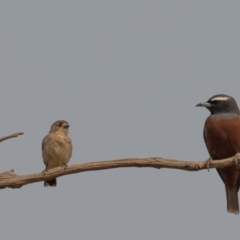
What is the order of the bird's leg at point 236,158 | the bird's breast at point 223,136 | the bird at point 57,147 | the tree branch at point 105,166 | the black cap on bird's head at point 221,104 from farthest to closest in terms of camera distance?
the bird at point 57,147 → the black cap on bird's head at point 221,104 → the bird's breast at point 223,136 → the bird's leg at point 236,158 → the tree branch at point 105,166

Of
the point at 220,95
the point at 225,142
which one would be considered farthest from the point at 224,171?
the point at 220,95

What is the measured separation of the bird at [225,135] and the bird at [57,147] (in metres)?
2.88

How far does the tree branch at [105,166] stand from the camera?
791 centimetres

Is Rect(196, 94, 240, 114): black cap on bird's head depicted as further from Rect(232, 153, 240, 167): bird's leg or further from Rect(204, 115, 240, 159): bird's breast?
Rect(232, 153, 240, 167): bird's leg

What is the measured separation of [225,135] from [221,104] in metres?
0.67

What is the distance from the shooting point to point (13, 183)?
8.30 metres

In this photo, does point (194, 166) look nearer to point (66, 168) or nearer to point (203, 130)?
point (66, 168)

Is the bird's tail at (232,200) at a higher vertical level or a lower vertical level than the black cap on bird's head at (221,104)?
lower

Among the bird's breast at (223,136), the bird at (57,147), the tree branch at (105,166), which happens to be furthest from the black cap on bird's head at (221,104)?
the bird at (57,147)

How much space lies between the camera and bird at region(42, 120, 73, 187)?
11.9 m

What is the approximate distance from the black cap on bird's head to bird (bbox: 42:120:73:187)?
9.45ft

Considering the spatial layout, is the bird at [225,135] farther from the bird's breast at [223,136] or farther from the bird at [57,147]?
the bird at [57,147]

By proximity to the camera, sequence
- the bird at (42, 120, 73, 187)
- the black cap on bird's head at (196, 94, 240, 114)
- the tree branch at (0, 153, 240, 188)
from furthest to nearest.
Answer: the bird at (42, 120, 73, 187) < the black cap on bird's head at (196, 94, 240, 114) < the tree branch at (0, 153, 240, 188)

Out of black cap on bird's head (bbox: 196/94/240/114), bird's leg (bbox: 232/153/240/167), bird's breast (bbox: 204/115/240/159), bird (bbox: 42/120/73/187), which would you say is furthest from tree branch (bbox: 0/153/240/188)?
bird (bbox: 42/120/73/187)
